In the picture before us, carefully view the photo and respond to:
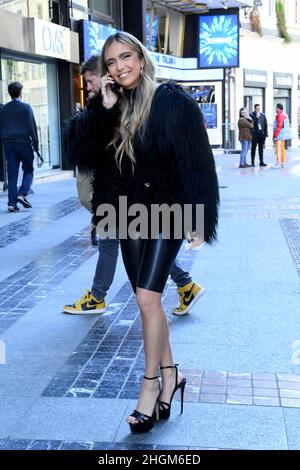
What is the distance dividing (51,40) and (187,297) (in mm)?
11677

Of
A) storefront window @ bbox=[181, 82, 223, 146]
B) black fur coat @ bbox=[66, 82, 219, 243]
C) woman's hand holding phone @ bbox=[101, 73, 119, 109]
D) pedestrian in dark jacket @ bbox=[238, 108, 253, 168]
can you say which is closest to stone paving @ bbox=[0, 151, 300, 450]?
black fur coat @ bbox=[66, 82, 219, 243]

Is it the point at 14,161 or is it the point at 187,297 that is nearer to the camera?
the point at 187,297

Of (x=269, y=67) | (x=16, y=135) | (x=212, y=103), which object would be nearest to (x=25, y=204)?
(x=16, y=135)

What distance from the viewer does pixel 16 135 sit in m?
10.2

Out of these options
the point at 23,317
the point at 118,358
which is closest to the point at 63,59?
the point at 23,317

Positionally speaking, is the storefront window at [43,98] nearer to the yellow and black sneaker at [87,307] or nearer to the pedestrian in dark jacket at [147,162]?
the yellow and black sneaker at [87,307]

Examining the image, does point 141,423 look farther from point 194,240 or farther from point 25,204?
point 25,204

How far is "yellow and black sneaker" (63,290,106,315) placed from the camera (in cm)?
502

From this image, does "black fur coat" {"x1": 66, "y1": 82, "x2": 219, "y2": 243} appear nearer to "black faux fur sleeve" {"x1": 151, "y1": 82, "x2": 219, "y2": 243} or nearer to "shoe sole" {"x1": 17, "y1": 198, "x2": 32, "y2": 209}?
"black faux fur sleeve" {"x1": 151, "y1": 82, "x2": 219, "y2": 243}

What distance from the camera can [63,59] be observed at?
16.0m

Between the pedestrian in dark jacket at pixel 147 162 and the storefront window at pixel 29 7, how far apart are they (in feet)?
37.4

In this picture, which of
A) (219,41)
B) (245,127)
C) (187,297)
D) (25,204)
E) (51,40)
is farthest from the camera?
(219,41)

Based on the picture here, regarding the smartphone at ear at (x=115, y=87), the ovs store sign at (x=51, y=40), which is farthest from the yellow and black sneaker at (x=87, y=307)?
the ovs store sign at (x=51, y=40)

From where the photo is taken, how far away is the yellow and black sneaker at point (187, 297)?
4.96 meters
